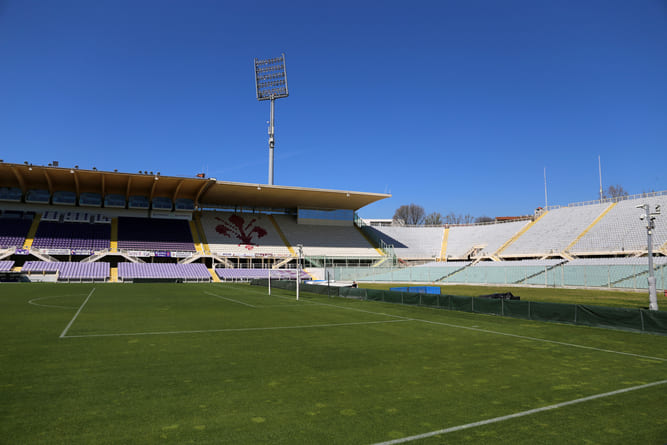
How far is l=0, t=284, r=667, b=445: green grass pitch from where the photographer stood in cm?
596

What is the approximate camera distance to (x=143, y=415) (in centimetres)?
649

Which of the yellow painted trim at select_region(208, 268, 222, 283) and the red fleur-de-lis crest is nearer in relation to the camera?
the yellow painted trim at select_region(208, 268, 222, 283)

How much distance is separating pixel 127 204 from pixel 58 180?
1014 cm

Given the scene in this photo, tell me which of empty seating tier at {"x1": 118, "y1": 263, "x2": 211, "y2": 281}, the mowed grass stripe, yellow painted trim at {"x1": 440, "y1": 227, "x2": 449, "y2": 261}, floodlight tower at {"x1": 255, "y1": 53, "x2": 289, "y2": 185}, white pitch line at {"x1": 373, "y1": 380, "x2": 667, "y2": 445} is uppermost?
floodlight tower at {"x1": 255, "y1": 53, "x2": 289, "y2": 185}

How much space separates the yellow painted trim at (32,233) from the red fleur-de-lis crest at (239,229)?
24911mm

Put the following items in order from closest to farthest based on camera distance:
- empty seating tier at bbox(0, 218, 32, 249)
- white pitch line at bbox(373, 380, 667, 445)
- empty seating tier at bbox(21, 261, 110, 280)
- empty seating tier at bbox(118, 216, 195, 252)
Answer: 1. white pitch line at bbox(373, 380, 667, 445)
2. empty seating tier at bbox(21, 261, 110, 280)
3. empty seating tier at bbox(0, 218, 32, 249)
4. empty seating tier at bbox(118, 216, 195, 252)

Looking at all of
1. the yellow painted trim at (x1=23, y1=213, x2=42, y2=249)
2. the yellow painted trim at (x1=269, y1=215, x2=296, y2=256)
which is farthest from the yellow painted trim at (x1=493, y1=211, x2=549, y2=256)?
the yellow painted trim at (x1=23, y1=213, x2=42, y2=249)

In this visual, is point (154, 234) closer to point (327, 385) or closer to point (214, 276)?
point (214, 276)

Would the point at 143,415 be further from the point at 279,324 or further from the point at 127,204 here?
the point at 127,204

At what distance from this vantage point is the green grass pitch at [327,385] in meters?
5.96

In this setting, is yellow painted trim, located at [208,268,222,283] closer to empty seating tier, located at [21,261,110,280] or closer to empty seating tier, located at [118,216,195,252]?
empty seating tier, located at [118,216,195,252]

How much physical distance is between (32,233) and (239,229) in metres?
28.9

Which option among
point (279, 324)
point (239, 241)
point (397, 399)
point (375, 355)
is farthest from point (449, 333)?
point (239, 241)

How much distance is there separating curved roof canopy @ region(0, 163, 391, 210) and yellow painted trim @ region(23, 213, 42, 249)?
4.38 metres
